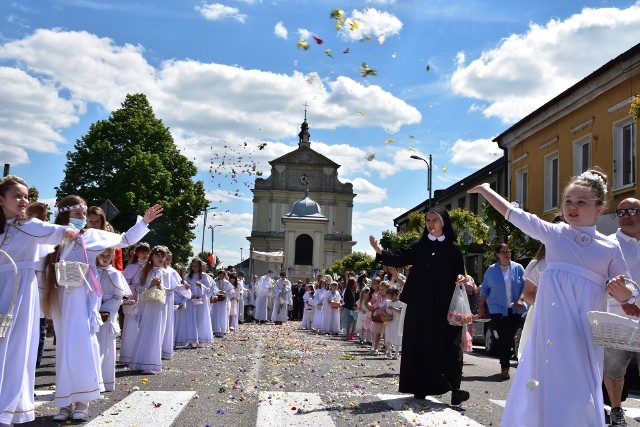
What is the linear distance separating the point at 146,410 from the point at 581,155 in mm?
22112

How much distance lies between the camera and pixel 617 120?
2267cm

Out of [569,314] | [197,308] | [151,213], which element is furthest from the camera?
[197,308]

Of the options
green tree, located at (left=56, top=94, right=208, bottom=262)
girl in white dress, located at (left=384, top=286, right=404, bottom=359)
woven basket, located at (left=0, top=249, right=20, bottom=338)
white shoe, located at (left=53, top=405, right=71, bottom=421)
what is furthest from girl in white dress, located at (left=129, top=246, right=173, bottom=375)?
green tree, located at (left=56, top=94, right=208, bottom=262)

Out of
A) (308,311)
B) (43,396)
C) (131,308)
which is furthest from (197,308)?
(308,311)

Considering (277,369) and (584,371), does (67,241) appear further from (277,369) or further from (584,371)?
(277,369)

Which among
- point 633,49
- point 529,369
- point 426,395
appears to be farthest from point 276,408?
point 633,49

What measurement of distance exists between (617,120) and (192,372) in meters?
16.7

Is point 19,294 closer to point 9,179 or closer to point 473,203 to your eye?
point 9,179

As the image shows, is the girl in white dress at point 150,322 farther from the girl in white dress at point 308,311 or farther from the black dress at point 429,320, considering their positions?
the girl in white dress at point 308,311

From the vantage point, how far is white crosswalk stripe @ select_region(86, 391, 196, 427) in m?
6.63

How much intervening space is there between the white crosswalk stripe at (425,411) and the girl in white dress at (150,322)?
158 inches

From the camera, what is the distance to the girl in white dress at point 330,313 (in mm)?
28366

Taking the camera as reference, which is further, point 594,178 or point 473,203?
point 473,203

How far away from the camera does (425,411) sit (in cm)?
780
